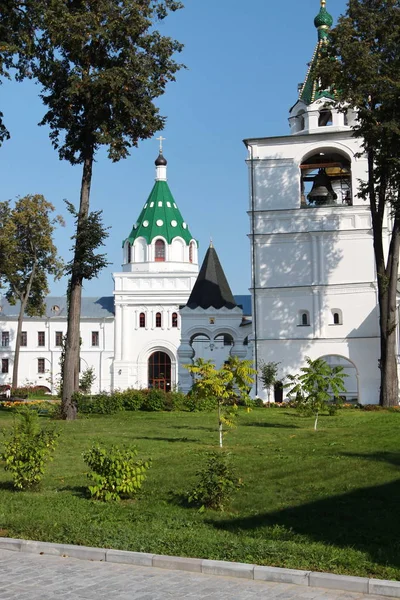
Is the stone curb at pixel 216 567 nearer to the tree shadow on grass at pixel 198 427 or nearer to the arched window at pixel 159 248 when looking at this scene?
the tree shadow on grass at pixel 198 427

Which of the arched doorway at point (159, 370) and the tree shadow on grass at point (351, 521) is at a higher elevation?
the arched doorway at point (159, 370)

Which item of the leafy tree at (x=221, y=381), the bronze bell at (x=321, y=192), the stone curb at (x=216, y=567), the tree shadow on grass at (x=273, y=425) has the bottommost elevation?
the stone curb at (x=216, y=567)

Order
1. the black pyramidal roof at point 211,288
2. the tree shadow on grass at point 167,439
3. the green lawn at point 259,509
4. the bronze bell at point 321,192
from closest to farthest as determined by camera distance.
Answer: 1. the green lawn at point 259,509
2. the tree shadow on grass at point 167,439
3. the bronze bell at point 321,192
4. the black pyramidal roof at point 211,288

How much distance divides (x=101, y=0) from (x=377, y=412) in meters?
15.3

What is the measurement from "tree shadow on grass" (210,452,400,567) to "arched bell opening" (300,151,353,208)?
79.9 feet

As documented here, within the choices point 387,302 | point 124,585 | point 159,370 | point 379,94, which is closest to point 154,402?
point 387,302

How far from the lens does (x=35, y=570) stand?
22.5 ft

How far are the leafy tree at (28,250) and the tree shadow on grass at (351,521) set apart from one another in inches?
1329

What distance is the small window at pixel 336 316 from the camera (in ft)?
107

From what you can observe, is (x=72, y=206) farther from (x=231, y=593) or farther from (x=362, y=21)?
(x=231, y=593)

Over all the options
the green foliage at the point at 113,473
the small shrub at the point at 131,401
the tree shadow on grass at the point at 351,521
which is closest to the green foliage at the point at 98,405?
the small shrub at the point at 131,401

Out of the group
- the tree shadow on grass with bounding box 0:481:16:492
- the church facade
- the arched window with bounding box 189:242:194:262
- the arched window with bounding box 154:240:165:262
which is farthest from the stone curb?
the arched window with bounding box 189:242:194:262

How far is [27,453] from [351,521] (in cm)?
431

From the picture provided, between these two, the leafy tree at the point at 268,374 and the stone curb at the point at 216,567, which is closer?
the stone curb at the point at 216,567
